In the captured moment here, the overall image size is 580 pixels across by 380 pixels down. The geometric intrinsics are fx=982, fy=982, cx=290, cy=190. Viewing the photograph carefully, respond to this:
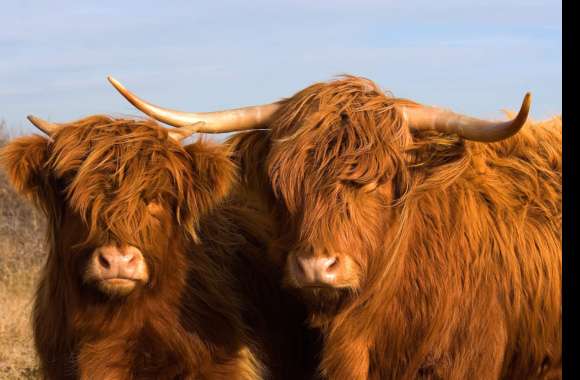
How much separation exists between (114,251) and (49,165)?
68 centimetres

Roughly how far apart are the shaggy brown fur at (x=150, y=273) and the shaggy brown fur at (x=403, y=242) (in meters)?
0.44

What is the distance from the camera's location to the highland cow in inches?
174

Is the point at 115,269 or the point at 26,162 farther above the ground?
the point at 26,162

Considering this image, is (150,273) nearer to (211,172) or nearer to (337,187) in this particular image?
(211,172)

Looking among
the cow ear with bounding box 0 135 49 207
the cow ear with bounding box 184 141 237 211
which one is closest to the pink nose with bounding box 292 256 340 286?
the cow ear with bounding box 184 141 237 211

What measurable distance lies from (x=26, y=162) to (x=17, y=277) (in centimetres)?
630

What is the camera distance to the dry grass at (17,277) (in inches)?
284

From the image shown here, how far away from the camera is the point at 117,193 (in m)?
4.52

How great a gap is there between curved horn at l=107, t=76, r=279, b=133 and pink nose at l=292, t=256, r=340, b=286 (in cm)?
106

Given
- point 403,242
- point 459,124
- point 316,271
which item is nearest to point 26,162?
point 316,271

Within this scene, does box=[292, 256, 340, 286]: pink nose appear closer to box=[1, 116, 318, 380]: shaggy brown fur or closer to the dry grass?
box=[1, 116, 318, 380]: shaggy brown fur

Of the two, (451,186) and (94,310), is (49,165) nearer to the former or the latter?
(94,310)

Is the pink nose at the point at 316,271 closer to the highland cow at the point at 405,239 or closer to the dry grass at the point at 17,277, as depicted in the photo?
the highland cow at the point at 405,239

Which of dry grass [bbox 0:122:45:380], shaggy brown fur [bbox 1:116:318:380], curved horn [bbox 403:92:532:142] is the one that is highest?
curved horn [bbox 403:92:532:142]
